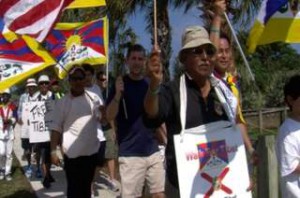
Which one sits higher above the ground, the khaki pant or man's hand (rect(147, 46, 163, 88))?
man's hand (rect(147, 46, 163, 88))

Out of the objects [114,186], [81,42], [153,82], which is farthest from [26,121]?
[153,82]

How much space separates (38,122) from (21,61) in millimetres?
3272

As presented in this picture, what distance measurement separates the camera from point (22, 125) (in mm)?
10328

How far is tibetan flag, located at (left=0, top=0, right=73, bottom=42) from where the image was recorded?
566cm

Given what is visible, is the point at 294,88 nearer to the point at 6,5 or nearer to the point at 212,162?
the point at 212,162

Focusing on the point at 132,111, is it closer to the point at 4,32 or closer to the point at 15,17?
the point at 15,17

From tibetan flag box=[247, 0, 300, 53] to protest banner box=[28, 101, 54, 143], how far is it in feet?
16.3

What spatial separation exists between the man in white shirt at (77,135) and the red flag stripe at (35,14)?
A: 79 cm

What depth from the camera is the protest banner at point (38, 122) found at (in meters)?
9.48

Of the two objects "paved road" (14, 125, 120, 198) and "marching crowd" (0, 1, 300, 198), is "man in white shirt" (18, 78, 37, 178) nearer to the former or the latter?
"marching crowd" (0, 1, 300, 198)

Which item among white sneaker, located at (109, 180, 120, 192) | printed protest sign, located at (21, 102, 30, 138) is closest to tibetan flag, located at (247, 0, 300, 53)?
white sneaker, located at (109, 180, 120, 192)

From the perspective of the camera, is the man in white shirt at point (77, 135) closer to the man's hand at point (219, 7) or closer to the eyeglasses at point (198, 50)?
the man's hand at point (219, 7)

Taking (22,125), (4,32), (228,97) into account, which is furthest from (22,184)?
(228,97)

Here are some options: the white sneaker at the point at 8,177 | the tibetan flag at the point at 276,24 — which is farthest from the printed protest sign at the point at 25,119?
the tibetan flag at the point at 276,24
